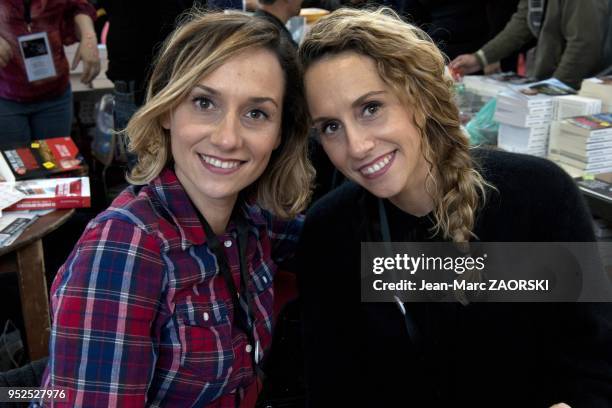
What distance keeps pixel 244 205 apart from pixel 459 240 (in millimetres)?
570

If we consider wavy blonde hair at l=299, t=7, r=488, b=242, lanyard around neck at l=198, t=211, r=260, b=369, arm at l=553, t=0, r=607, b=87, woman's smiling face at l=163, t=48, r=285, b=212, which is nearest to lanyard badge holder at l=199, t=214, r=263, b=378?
lanyard around neck at l=198, t=211, r=260, b=369

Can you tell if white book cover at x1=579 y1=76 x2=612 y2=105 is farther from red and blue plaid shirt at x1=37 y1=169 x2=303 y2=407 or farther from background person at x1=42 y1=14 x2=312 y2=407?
red and blue plaid shirt at x1=37 y1=169 x2=303 y2=407

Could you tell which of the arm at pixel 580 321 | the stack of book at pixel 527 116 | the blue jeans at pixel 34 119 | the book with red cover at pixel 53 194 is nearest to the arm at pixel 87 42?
the blue jeans at pixel 34 119

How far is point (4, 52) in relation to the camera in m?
3.05

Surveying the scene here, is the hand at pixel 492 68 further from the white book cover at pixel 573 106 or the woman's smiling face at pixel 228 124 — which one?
the woman's smiling face at pixel 228 124

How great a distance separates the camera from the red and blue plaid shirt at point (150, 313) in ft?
3.92

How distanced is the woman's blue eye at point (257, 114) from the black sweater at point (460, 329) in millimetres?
364

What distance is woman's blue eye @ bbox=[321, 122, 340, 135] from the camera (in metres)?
1.47

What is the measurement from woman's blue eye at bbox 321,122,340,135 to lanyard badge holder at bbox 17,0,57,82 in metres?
2.33

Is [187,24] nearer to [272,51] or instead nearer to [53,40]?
[272,51]

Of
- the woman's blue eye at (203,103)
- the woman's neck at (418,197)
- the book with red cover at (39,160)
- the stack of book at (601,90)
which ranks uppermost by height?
the woman's blue eye at (203,103)

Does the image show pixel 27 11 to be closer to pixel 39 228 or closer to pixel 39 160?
pixel 39 160

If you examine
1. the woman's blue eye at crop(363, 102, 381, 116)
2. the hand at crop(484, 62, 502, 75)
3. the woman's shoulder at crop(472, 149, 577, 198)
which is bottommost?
the hand at crop(484, 62, 502, 75)

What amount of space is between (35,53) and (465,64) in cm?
242
